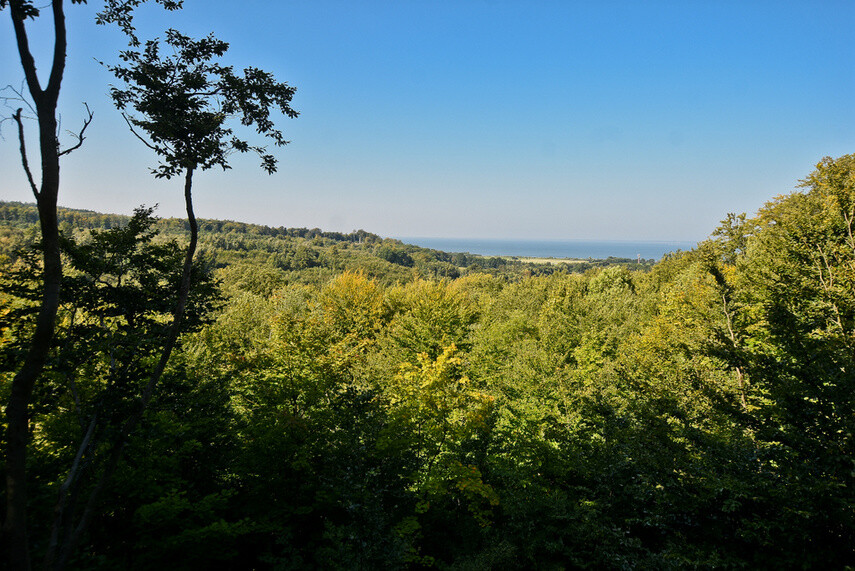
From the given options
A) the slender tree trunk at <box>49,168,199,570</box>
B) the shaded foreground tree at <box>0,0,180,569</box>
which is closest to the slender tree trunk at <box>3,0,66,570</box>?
the shaded foreground tree at <box>0,0,180,569</box>

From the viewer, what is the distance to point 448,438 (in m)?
14.7

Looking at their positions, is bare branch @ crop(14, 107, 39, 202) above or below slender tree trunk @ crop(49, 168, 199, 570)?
above

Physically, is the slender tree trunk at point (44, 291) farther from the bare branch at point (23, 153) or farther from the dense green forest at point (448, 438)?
the dense green forest at point (448, 438)

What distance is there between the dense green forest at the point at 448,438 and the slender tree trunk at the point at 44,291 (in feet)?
6.23

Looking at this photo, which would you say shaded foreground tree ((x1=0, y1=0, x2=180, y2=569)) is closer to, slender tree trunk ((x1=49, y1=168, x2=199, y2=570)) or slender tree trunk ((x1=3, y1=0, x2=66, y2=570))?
slender tree trunk ((x1=3, y1=0, x2=66, y2=570))

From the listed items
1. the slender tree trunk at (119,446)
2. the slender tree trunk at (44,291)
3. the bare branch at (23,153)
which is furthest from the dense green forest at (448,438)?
the bare branch at (23,153)

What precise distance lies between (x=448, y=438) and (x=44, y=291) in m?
13.0

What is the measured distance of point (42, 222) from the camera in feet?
15.8

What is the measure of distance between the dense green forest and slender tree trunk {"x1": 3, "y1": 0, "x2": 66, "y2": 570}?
6.23 feet

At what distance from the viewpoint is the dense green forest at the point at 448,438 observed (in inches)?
299

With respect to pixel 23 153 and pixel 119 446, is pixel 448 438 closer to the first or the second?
pixel 119 446

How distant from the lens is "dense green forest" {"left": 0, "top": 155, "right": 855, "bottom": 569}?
758 cm

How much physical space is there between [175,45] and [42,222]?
15.9ft

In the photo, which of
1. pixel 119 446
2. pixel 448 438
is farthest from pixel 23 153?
pixel 448 438
